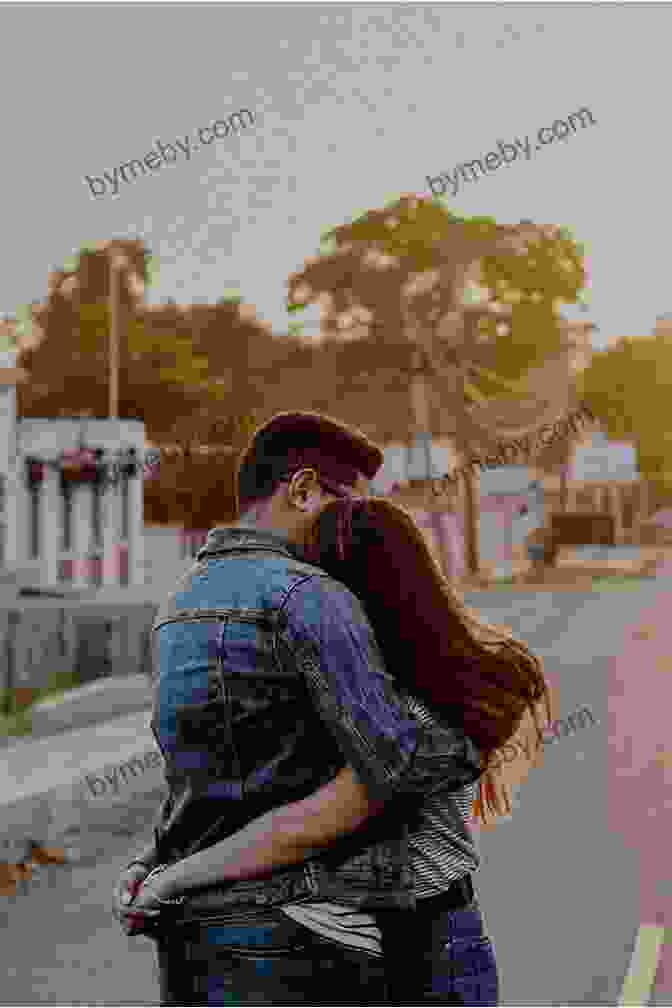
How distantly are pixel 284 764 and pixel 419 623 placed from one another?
11.0 inches

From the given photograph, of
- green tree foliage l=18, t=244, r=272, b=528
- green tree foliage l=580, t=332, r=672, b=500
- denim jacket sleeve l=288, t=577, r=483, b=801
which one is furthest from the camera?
green tree foliage l=580, t=332, r=672, b=500

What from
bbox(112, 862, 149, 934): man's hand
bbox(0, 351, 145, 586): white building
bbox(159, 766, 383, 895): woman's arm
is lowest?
bbox(112, 862, 149, 934): man's hand

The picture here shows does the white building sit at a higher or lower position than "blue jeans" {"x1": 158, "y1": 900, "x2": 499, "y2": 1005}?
higher

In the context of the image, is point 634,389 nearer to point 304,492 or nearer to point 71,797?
point 71,797

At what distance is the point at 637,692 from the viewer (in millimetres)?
13359

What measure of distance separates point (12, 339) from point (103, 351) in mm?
3140

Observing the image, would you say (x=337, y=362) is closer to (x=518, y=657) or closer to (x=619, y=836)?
(x=619, y=836)

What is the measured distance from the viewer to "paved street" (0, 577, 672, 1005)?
507cm

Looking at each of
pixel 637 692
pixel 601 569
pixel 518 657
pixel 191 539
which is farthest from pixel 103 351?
pixel 518 657

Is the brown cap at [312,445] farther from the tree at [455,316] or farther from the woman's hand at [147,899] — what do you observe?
the tree at [455,316]

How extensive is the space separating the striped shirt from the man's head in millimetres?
323

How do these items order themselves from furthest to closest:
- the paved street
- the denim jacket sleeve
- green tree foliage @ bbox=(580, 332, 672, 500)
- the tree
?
green tree foliage @ bbox=(580, 332, 672, 500) < the tree < the paved street < the denim jacket sleeve

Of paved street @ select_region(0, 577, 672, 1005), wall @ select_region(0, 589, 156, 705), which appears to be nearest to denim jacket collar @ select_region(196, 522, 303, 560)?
paved street @ select_region(0, 577, 672, 1005)

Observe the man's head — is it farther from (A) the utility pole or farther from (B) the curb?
(A) the utility pole
